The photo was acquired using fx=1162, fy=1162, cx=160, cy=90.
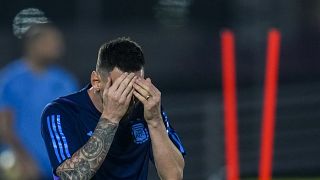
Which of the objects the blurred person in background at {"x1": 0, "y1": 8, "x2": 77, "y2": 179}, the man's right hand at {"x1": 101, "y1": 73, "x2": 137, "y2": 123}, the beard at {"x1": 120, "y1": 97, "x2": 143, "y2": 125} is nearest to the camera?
Result: the man's right hand at {"x1": 101, "y1": 73, "x2": 137, "y2": 123}

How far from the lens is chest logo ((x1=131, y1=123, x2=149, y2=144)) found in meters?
5.70

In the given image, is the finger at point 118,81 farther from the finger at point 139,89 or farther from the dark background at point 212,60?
the dark background at point 212,60

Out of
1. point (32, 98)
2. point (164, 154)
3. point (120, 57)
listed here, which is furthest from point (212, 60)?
point (120, 57)

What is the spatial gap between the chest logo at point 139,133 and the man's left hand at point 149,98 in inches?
7.2

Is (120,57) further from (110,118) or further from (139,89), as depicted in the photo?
(110,118)

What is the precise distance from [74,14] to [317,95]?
3188mm

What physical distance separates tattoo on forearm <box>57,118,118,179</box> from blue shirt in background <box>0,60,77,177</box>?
359 cm

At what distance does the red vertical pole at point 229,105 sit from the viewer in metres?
12.5

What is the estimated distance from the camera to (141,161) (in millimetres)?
5719

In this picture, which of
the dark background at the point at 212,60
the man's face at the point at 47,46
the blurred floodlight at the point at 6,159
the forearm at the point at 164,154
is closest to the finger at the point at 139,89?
the forearm at the point at 164,154

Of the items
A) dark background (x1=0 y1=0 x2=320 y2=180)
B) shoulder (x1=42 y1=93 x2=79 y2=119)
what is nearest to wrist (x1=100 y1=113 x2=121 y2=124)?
shoulder (x1=42 y1=93 x2=79 y2=119)

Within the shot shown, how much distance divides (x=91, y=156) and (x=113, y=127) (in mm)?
175

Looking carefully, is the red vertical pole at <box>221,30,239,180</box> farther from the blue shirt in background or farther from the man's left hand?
the man's left hand

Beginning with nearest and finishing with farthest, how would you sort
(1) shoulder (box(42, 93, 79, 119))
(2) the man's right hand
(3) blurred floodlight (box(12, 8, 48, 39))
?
(2) the man's right hand
(1) shoulder (box(42, 93, 79, 119))
(3) blurred floodlight (box(12, 8, 48, 39))
